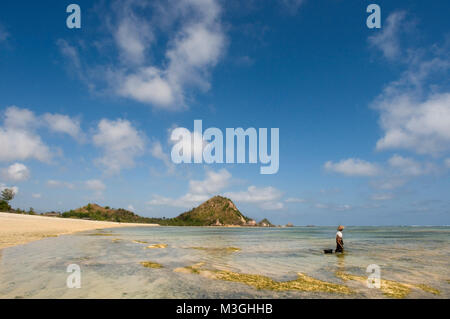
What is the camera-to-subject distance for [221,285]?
43.8 ft

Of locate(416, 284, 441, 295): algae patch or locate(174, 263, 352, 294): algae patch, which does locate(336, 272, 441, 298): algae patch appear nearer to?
locate(416, 284, 441, 295): algae patch

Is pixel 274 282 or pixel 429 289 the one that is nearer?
pixel 429 289

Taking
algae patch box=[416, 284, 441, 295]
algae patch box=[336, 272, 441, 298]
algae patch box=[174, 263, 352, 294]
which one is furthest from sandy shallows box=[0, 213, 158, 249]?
algae patch box=[416, 284, 441, 295]

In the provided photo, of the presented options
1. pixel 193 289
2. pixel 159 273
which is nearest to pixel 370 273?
pixel 193 289

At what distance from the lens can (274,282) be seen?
14258mm

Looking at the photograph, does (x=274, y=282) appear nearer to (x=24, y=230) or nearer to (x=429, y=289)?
(x=429, y=289)

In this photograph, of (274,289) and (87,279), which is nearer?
(274,289)

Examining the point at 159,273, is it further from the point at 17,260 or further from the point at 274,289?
the point at 17,260

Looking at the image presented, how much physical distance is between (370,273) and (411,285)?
3.32 m

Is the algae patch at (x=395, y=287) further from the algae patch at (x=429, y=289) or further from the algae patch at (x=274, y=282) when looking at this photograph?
the algae patch at (x=274, y=282)

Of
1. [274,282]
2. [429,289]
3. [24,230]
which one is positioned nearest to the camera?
[429,289]

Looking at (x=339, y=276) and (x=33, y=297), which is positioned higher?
(x=33, y=297)

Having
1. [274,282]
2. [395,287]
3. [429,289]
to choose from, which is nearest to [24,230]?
[274,282]

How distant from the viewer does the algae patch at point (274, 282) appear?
1293 centimetres
